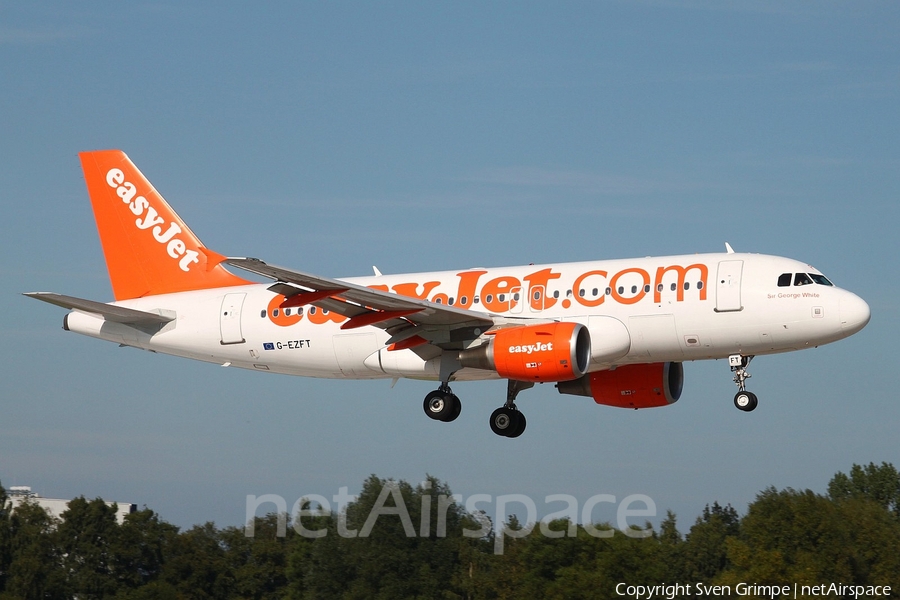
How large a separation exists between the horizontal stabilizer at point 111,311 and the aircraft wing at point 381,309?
7.30 meters

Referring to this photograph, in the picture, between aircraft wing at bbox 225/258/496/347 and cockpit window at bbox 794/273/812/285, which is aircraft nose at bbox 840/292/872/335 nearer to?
cockpit window at bbox 794/273/812/285

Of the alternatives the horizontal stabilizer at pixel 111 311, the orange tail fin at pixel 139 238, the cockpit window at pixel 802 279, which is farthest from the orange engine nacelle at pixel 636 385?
the horizontal stabilizer at pixel 111 311

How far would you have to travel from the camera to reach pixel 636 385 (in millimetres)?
39094

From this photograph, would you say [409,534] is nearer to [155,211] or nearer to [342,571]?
[342,571]

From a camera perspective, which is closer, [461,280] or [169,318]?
[461,280]

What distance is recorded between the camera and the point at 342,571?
8319 cm

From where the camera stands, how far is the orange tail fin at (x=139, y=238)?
42.3m

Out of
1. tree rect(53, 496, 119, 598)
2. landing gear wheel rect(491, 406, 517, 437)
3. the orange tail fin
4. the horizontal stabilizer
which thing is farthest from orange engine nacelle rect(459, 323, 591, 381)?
tree rect(53, 496, 119, 598)

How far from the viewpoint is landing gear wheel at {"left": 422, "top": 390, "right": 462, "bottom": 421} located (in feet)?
123

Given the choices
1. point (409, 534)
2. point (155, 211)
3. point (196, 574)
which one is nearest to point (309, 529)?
point (196, 574)

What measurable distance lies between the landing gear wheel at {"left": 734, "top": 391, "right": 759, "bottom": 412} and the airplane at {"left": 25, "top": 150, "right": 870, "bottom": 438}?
4cm

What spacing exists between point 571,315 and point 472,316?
9.52 feet

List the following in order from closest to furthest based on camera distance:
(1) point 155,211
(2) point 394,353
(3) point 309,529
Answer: (2) point 394,353, (1) point 155,211, (3) point 309,529

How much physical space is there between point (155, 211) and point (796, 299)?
22684 millimetres
